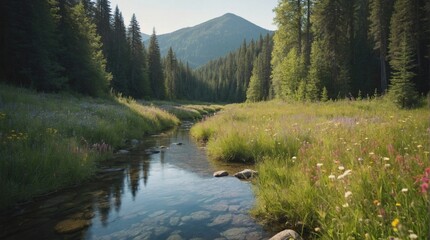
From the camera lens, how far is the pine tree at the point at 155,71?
2744 inches

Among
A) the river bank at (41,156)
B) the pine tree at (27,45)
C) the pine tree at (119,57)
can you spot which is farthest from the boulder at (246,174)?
the pine tree at (119,57)

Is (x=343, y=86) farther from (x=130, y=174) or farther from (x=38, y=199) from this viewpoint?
(x=38, y=199)

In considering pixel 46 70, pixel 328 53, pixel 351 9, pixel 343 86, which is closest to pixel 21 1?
pixel 46 70

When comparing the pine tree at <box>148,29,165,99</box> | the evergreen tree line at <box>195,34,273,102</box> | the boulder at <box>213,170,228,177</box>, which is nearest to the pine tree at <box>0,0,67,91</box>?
the boulder at <box>213,170,228,177</box>

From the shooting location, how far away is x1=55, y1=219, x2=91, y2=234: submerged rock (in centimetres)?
509

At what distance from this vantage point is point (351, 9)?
41.2 m

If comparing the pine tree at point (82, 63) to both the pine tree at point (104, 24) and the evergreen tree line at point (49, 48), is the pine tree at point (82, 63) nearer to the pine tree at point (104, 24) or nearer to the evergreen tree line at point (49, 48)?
the evergreen tree line at point (49, 48)

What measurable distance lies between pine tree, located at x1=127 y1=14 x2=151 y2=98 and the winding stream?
5101 cm

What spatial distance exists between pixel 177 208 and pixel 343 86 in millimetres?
29940

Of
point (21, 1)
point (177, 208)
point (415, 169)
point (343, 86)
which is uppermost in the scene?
point (21, 1)

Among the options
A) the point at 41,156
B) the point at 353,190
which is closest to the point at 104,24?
the point at 41,156

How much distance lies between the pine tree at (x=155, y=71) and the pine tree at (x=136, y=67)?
6.65 meters

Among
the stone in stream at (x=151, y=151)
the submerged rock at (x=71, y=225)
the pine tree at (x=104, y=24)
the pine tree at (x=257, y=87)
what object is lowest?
the submerged rock at (x=71, y=225)

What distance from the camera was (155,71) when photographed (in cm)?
7056
